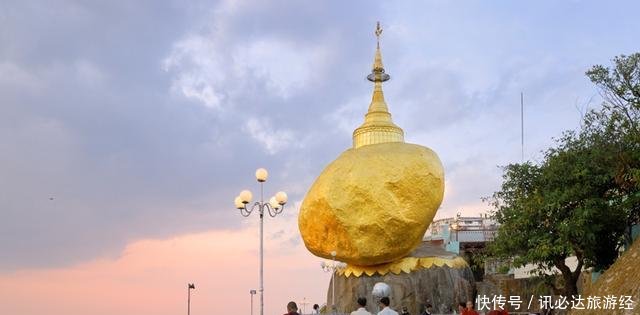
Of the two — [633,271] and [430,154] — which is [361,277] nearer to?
[430,154]

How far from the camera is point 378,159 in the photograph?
82.0 feet

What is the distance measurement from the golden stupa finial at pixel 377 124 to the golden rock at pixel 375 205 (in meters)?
2.55

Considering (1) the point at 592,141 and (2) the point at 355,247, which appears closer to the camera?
(1) the point at 592,141

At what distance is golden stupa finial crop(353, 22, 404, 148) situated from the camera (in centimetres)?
2791

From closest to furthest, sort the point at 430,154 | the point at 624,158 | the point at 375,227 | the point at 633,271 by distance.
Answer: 1. the point at 633,271
2. the point at 624,158
3. the point at 375,227
4. the point at 430,154

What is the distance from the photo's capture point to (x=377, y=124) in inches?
1105

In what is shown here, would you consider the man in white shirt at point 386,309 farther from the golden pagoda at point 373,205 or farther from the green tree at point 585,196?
the golden pagoda at point 373,205

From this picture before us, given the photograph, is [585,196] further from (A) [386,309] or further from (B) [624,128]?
(A) [386,309]

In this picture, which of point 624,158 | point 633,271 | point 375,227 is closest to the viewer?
point 633,271

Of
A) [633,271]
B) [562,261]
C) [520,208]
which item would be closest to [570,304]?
[562,261]

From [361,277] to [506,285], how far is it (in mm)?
6220

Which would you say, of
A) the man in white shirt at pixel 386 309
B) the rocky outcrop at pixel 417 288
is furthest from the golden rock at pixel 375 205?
the man in white shirt at pixel 386 309

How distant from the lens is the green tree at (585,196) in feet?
59.9

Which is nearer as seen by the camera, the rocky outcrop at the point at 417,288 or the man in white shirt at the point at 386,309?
the man in white shirt at the point at 386,309
